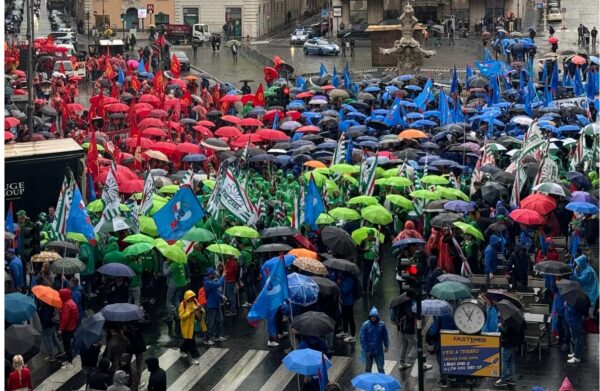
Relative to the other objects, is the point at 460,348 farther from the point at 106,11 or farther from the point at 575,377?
the point at 106,11

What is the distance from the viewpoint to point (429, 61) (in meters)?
75.5

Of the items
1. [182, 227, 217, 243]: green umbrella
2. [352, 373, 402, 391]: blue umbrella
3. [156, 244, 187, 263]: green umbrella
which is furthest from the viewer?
[182, 227, 217, 243]: green umbrella

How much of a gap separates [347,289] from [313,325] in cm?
321

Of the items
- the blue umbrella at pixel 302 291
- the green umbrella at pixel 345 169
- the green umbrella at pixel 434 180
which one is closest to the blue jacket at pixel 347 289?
the blue umbrella at pixel 302 291

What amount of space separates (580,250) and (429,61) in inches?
1799

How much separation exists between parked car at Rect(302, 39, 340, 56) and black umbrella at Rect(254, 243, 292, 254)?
53.9 metres

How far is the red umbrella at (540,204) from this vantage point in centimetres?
3127

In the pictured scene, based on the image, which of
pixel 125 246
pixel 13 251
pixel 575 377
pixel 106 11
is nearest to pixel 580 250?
pixel 575 377

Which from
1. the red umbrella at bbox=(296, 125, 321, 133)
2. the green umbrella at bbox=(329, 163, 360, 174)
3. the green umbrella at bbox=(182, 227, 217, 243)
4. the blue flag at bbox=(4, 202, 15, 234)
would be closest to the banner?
the green umbrella at bbox=(182, 227, 217, 243)

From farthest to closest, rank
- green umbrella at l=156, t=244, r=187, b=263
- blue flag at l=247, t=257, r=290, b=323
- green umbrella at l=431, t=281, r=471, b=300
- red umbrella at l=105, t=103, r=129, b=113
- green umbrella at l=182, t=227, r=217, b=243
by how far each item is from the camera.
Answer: red umbrella at l=105, t=103, r=129, b=113 < green umbrella at l=182, t=227, r=217, b=243 < green umbrella at l=156, t=244, r=187, b=263 < green umbrella at l=431, t=281, r=471, b=300 < blue flag at l=247, t=257, r=290, b=323

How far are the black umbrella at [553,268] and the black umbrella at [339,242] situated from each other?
12.2 feet

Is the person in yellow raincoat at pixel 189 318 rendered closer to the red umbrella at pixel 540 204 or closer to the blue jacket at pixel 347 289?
the blue jacket at pixel 347 289

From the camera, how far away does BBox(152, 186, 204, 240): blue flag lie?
28656 mm

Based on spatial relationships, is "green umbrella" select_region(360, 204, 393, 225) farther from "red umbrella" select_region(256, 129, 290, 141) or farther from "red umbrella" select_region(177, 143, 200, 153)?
"red umbrella" select_region(256, 129, 290, 141)
